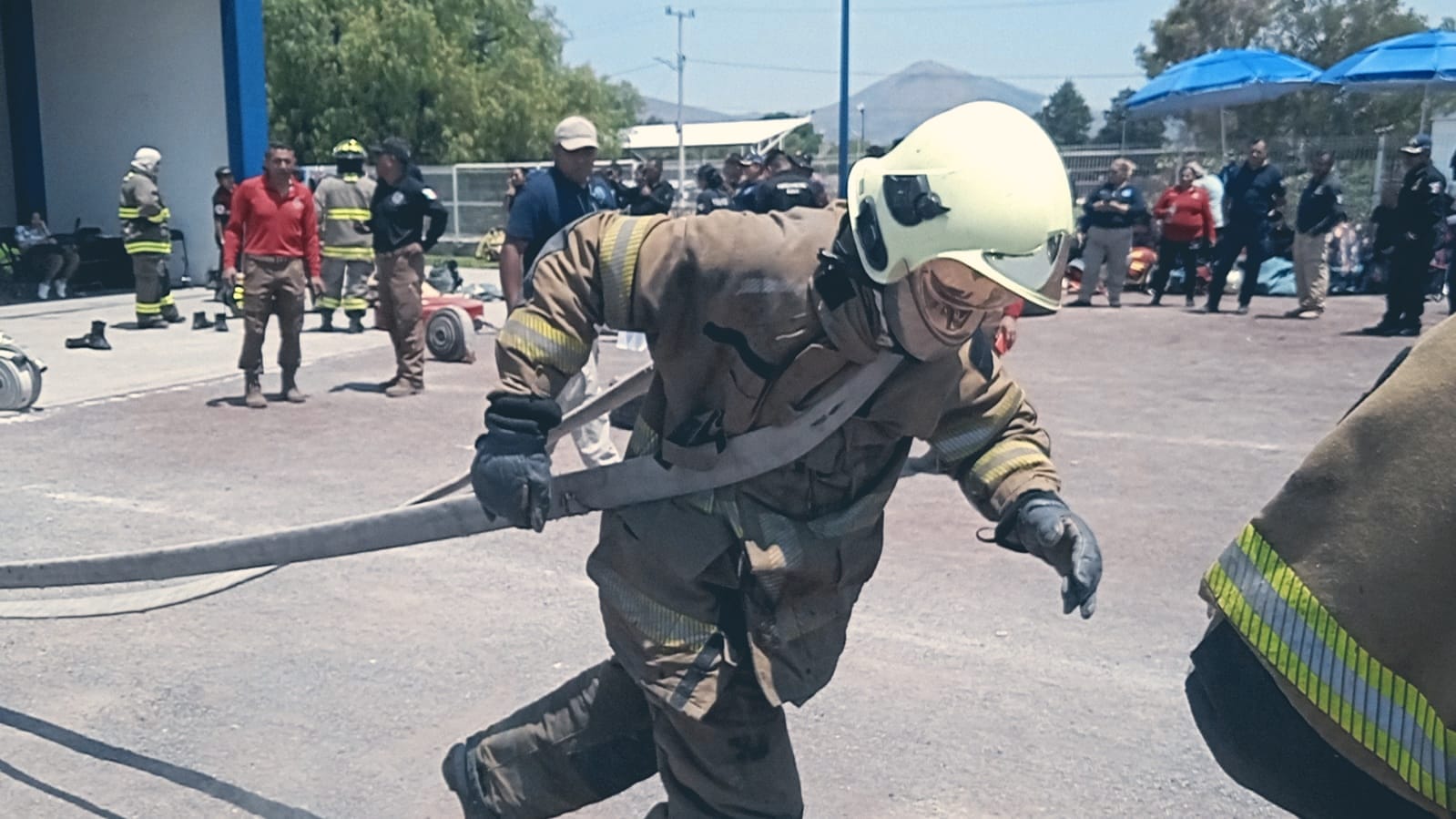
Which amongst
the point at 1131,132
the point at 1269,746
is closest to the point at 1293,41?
the point at 1131,132

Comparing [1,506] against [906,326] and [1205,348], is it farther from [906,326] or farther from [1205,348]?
[1205,348]

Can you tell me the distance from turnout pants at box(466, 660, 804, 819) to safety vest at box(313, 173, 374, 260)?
39.3 ft

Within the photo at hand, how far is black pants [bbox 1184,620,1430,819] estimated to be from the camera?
1310 millimetres

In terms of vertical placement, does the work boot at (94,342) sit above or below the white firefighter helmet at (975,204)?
below

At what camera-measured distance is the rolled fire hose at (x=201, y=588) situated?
10.4ft

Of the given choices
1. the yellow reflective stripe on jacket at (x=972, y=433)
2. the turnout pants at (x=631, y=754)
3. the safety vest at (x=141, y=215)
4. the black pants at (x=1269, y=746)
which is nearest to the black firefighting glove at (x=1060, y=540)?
the yellow reflective stripe on jacket at (x=972, y=433)

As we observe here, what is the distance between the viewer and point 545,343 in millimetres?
2561

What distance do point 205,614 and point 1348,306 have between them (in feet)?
51.1

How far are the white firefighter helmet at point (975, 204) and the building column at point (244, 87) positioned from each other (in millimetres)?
16533

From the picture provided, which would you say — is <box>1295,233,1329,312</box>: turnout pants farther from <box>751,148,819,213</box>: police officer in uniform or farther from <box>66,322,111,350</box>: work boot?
<box>66,322,111,350</box>: work boot

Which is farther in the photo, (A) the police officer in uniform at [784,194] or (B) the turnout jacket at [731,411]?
(A) the police officer in uniform at [784,194]

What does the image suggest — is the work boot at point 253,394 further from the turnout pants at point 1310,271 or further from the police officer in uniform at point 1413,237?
the turnout pants at point 1310,271

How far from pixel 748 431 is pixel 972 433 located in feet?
1.69

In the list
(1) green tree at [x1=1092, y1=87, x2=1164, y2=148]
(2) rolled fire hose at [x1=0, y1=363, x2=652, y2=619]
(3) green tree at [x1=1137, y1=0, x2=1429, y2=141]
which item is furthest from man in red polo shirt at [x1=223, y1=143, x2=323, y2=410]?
(3) green tree at [x1=1137, y1=0, x2=1429, y2=141]
